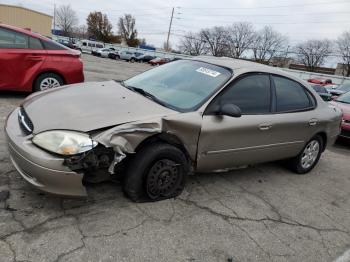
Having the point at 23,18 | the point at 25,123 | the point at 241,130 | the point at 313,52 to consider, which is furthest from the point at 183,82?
the point at 313,52

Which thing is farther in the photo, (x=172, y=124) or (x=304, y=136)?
(x=304, y=136)

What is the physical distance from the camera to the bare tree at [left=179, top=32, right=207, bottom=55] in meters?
86.0

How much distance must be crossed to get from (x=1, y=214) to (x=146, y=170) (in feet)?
4.28

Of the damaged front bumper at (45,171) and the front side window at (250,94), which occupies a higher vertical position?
the front side window at (250,94)

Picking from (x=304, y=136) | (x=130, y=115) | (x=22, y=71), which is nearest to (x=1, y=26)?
(x=22, y=71)

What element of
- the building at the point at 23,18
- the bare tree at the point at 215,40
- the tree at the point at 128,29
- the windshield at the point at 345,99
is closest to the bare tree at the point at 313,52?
the bare tree at the point at 215,40

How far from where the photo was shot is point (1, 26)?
6.52 metres

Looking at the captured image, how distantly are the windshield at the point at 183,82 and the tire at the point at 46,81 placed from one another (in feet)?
10.5

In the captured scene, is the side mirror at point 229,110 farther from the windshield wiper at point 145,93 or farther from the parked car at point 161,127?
the windshield wiper at point 145,93

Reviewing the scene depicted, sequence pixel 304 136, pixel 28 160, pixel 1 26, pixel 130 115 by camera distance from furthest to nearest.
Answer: pixel 1 26 < pixel 304 136 < pixel 130 115 < pixel 28 160

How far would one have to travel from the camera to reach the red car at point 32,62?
647cm

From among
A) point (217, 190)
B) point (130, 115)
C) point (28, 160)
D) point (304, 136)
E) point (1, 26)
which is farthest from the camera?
point (1, 26)

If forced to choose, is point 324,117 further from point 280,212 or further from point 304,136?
point 280,212

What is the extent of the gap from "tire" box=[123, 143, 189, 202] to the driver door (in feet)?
1.02
